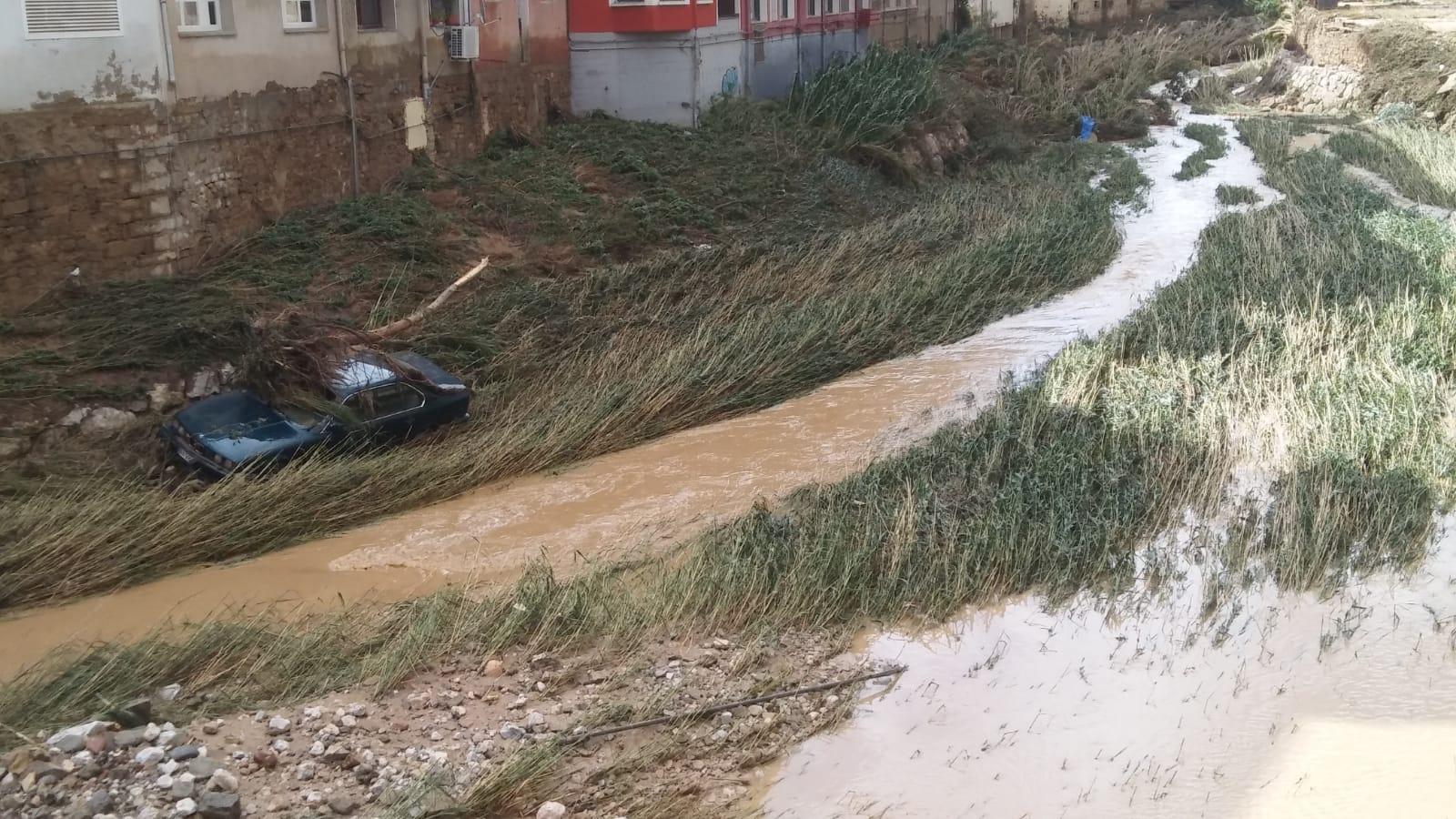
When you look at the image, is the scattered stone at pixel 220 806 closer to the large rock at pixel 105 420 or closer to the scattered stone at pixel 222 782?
the scattered stone at pixel 222 782

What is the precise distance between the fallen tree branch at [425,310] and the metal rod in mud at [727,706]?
310 inches

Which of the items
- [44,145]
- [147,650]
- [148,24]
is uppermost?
[148,24]

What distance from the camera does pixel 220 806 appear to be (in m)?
6.97

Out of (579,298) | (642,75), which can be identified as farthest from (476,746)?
(642,75)

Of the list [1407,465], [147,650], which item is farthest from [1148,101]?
[147,650]

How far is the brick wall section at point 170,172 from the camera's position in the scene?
550 inches

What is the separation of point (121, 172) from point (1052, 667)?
38.9 ft

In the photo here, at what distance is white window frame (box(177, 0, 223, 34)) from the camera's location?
15.6 m

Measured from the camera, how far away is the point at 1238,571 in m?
11.4

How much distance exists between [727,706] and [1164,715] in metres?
3.29

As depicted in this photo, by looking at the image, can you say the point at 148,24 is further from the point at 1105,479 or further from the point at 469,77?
the point at 1105,479

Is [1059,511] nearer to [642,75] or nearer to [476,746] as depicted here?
[476,746]

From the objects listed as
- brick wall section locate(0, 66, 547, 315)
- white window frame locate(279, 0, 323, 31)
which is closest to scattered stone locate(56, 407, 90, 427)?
brick wall section locate(0, 66, 547, 315)

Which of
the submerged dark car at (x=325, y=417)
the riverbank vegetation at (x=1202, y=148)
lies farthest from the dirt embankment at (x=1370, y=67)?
the submerged dark car at (x=325, y=417)
